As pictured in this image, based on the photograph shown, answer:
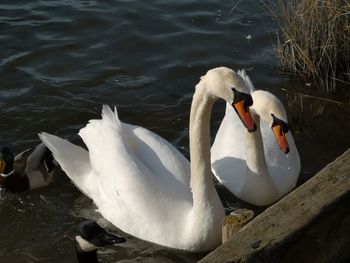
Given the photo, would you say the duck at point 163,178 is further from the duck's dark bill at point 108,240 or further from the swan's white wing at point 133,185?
the duck's dark bill at point 108,240

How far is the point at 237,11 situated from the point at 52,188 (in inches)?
185

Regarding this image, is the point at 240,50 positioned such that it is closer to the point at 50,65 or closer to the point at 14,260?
the point at 50,65

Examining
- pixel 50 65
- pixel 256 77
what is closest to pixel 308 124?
pixel 256 77

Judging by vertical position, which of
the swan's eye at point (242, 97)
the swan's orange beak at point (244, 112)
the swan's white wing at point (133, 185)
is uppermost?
the swan's eye at point (242, 97)

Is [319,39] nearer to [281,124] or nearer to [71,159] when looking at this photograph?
[281,124]

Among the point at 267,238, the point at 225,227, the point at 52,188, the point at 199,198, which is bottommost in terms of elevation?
the point at 52,188

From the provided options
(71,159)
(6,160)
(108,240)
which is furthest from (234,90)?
(6,160)

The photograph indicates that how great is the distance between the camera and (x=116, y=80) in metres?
8.83

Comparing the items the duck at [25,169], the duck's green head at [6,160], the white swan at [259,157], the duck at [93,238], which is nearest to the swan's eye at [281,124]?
the white swan at [259,157]

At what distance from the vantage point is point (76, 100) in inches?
326

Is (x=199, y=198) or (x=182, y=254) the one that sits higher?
(x=199, y=198)

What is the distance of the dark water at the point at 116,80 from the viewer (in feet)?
21.0

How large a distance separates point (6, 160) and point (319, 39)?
375 centimetres

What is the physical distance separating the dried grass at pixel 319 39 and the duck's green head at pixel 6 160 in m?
3.39
